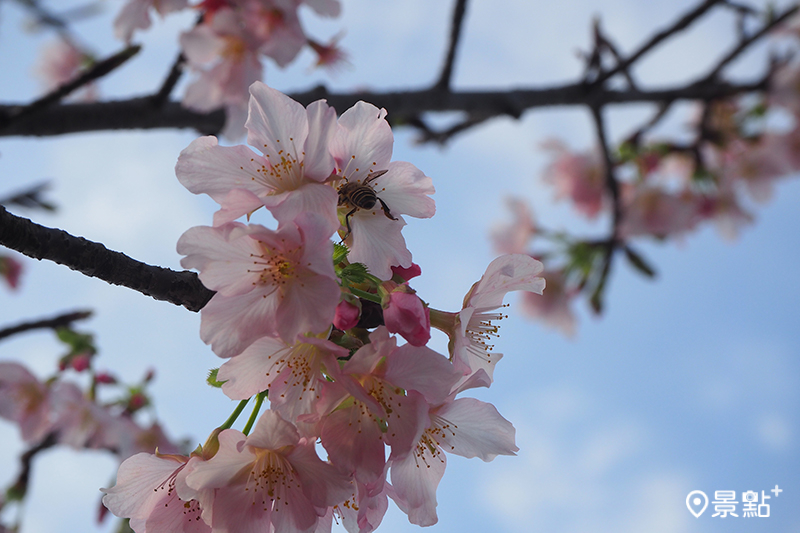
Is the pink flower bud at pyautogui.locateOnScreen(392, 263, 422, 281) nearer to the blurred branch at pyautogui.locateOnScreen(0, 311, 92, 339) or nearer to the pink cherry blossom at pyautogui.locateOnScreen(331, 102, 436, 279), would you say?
the pink cherry blossom at pyautogui.locateOnScreen(331, 102, 436, 279)

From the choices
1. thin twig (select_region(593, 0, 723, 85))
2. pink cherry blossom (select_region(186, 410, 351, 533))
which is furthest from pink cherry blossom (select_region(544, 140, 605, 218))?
pink cherry blossom (select_region(186, 410, 351, 533))

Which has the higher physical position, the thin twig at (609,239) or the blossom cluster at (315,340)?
the thin twig at (609,239)

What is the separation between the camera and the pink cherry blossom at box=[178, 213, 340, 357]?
31.4 inches

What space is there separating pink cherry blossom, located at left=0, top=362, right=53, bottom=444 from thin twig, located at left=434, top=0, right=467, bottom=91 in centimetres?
252

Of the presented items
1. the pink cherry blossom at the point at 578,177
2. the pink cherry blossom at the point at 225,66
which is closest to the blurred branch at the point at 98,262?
the pink cherry blossom at the point at 225,66

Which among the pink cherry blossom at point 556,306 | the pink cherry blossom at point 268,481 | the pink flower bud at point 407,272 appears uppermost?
the pink cherry blossom at point 556,306

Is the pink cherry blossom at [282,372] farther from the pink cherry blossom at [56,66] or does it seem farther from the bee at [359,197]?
the pink cherry blossom at [56,66]

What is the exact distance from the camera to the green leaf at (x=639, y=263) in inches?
138

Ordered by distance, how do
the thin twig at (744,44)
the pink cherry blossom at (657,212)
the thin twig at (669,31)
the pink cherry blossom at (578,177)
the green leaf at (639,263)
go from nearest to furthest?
the thin twig at (669,31) < the thin twig at (744,44) < the green leaf at (639,263) < the pink cherry blossom at (657,212) < the pink cherry blossom at (578,177)

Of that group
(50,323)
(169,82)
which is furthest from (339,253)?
(169,82)

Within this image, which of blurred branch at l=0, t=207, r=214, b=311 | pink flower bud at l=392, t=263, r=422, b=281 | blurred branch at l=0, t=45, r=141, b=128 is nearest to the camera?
blurred branch at l=0, t=207, r=214, b=311

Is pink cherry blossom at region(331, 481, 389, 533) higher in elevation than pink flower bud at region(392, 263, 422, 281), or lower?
lower

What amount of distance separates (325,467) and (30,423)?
280 centimetres

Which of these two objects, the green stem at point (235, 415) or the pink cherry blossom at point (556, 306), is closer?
the green stem at point (235, 415)
